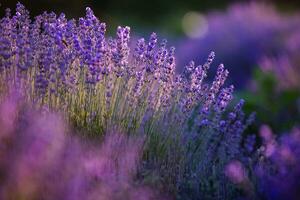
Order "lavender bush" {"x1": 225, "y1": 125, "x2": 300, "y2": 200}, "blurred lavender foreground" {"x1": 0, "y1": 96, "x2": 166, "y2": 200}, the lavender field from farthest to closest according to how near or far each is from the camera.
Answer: "lavender bush" {"x1": 225, "y1": 125, "x2": 300, "y2": 200}
the lavender field
"blurred lavender foreground" {"x1": 0, "y1": 96, "x2": 166, "y2": 200}

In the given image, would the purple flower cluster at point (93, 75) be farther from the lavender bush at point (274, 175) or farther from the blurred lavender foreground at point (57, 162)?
the lavender bush at point (274, 175)

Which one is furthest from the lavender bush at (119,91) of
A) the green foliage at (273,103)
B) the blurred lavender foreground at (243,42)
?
the blurred lavender foreground at (243,42)

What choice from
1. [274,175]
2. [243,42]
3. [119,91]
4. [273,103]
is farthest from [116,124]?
[243,42]

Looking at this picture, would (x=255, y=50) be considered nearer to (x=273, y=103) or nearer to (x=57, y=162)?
(x=273, y=103)

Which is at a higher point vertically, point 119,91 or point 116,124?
point 119,91

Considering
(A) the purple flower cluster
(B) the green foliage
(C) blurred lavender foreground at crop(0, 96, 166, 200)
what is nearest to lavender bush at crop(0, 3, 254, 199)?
(A) the purple flower cluster

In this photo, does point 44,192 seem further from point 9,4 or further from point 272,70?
point 9,4

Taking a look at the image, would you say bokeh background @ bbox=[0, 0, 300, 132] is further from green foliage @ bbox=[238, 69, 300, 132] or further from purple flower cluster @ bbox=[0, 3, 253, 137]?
purple flower cluster @ bbox=[0, 3, 253, 137]
